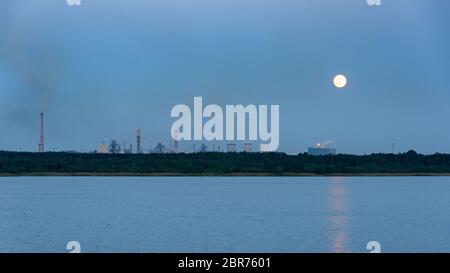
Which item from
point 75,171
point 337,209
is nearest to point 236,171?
point 75,171

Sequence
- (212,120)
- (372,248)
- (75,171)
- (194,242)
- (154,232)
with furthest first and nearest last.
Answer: (75,171) < (154,232) < (194,242) < (212,120) < (372,248)

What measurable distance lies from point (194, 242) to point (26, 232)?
8.90m

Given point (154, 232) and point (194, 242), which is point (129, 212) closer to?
point (154, 232)

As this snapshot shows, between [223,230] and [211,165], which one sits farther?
[211,165]

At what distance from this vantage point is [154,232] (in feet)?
103
